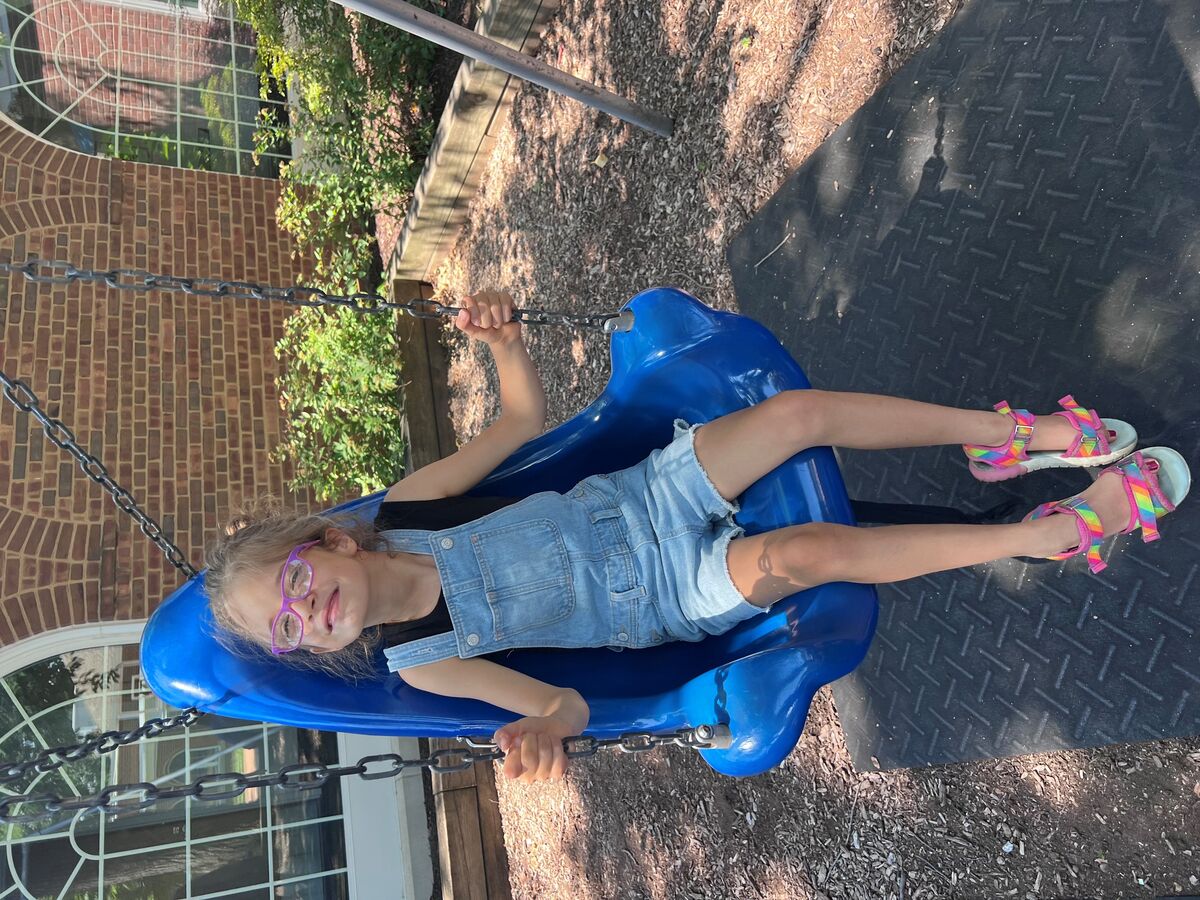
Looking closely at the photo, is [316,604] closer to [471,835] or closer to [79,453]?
[79,453]

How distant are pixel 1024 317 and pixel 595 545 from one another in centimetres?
120

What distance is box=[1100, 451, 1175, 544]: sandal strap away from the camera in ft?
5.57

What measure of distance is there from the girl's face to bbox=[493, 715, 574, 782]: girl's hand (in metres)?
0.39

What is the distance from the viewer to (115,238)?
6.00 m

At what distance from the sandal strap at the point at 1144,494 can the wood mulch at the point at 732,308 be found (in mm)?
484

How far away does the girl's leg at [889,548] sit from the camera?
1587 millimetres

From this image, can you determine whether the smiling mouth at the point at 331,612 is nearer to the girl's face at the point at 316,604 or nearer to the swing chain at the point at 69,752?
the girl's face at the point at 316,604

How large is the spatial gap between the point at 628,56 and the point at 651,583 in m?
2.72

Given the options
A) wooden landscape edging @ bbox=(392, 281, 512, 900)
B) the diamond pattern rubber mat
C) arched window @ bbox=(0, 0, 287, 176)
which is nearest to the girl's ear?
the diamond pattern rubber mat

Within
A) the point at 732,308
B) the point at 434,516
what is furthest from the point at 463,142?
the point at 434,516

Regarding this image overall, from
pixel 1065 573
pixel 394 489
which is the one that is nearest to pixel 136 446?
pixel 394 489

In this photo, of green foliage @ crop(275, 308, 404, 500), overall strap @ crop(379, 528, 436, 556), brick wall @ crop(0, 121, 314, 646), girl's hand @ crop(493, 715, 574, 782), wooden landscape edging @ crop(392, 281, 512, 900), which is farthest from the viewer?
green foliage @ crop(275, 308, 404, 500)

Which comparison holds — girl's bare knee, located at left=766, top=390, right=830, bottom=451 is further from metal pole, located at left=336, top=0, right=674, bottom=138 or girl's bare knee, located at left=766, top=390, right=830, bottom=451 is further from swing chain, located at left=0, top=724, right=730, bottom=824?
metal pole, located at left=336, top=0, right=674, bottom=138

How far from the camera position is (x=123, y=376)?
18.1ft
